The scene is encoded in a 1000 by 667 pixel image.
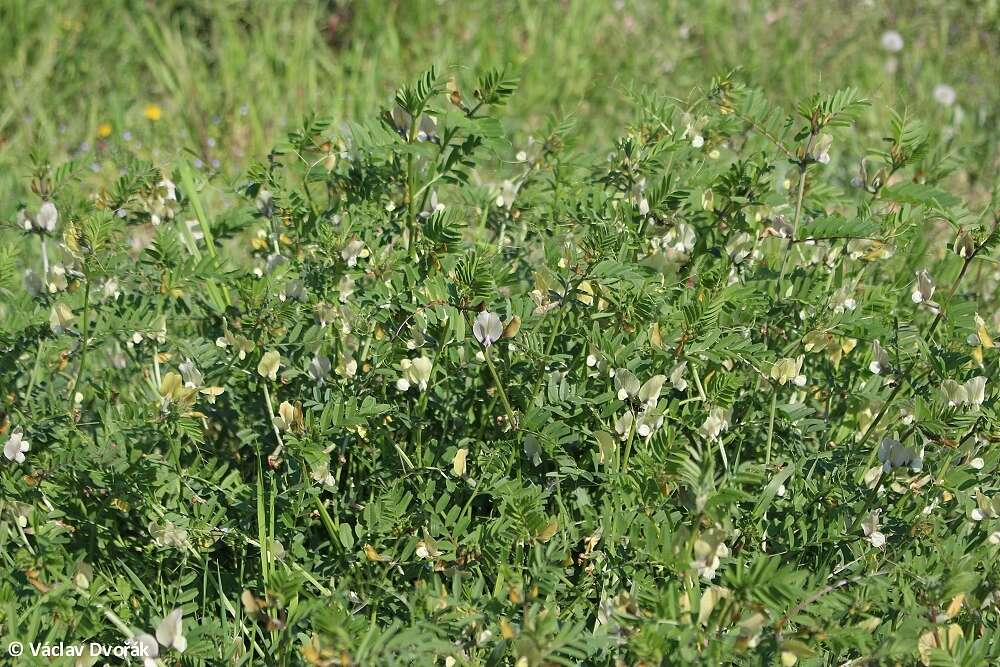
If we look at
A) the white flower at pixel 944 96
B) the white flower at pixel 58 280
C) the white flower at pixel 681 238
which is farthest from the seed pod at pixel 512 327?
the white flower at pixel 944 96

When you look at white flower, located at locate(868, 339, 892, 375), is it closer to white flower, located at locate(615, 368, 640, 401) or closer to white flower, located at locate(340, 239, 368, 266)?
white flower, located at locate(615, 368, 640, 401)

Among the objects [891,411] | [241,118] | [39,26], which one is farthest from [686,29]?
[891,411]

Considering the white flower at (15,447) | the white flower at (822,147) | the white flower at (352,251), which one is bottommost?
the white flower at (15,447)

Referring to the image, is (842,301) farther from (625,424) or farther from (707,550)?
(707,550)

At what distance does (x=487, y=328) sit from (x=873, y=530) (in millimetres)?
781

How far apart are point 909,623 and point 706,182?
38.2 inches

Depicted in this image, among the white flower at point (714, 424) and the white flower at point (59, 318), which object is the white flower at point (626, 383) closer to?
the white flower at point (714, 424)

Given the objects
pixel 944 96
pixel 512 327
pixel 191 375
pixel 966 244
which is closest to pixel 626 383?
pixel 512 327

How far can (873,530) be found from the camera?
6.20 ft

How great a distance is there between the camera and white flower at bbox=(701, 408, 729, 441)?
1.89 meters

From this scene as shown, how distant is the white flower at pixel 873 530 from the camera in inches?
73.9

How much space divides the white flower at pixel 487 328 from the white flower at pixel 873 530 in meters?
0.74

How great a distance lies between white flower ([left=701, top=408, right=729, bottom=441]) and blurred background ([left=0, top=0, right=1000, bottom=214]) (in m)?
2.77

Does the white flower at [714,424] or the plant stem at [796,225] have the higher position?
the plant stem at [796,225]
